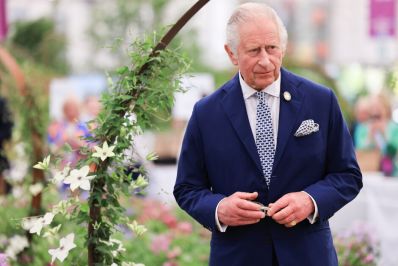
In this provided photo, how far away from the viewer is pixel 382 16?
53.1 feet

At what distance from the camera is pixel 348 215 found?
6848 mm

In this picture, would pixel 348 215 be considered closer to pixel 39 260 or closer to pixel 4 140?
pixel 39 260

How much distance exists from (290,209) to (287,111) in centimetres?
34

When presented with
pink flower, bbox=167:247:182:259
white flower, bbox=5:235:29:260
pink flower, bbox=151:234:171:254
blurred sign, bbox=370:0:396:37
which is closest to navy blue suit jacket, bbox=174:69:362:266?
white flower, bbox=5:235:29:260

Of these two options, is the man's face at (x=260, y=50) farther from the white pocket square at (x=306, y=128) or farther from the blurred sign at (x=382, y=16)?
the blurred sign at (x=382, y=16)

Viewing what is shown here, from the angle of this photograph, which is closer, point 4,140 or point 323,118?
point 323,118

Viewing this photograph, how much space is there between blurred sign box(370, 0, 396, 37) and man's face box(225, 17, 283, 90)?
43.2ft

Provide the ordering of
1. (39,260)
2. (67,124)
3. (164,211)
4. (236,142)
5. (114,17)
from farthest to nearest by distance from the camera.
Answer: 1. (114,17)
2. (67,124)
3. (164,211)
4. (39,260)
5. (236,142)

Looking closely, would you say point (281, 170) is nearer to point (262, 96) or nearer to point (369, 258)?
point (262, 96)

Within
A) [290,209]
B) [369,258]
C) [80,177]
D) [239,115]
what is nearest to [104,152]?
[80,177]

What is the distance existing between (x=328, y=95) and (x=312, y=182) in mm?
293

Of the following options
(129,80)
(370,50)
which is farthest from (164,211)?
(370,50)

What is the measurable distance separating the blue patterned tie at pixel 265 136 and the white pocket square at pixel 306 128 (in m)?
0.09

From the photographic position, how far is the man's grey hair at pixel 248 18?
311cm
